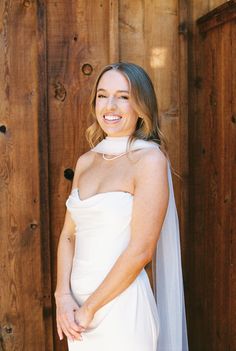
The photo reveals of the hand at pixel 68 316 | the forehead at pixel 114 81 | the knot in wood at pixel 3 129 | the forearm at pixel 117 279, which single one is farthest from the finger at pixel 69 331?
the knot in wood at pixel 3 129

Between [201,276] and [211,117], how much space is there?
2.73 feet

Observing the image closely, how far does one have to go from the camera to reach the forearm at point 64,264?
2133 millimetres

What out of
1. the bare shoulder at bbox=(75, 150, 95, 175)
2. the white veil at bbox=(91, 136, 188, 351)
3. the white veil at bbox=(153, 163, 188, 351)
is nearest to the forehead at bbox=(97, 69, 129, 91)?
the white veil at bbox=(91, 136, 188, 351)

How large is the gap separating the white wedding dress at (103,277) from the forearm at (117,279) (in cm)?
4

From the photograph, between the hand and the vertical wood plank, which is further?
the vertical wood plank

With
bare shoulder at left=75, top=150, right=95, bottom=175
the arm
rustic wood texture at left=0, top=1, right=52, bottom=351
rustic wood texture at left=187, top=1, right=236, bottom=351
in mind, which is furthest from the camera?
rustic wood texture at left=0, top=1, right=52, bottom=351

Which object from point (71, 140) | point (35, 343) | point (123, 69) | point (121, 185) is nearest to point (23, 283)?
point (35, 343)

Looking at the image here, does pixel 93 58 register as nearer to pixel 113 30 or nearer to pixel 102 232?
pixel 113 30

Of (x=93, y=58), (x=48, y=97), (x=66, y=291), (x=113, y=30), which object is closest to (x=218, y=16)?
(x=113, y=30)

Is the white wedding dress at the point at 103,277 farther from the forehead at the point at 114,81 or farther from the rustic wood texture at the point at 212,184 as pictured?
the rustic wood texture at the point at 212,184

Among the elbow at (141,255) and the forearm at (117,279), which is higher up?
the elbow at (141,255)

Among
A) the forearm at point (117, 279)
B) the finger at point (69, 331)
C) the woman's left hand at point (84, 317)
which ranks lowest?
the finger at point (69, 331)

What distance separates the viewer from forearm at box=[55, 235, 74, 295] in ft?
7.00

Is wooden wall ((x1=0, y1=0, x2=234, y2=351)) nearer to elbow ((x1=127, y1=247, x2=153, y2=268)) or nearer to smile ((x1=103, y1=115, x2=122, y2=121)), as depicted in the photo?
smile ((x1=103, y1=115, x2=122, y2=121))
